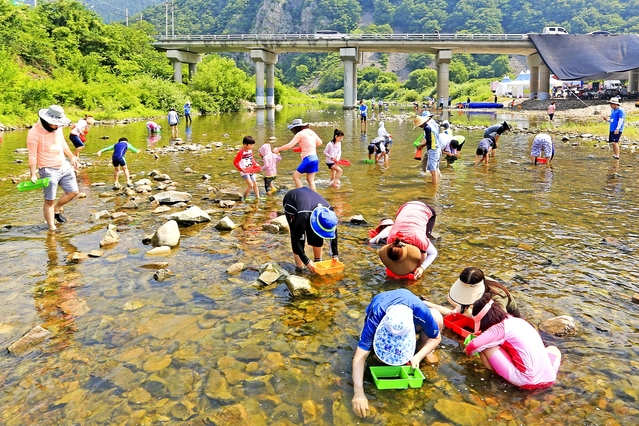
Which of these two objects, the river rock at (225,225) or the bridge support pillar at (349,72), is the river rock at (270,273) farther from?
the bridge support pillar at (349,72)

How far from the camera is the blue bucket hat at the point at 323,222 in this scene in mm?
6215

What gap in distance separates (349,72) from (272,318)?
216ft

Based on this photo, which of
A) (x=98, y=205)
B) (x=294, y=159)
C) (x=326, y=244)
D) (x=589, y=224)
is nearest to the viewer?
(x=326, y=244)

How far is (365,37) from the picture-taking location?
64.6 m

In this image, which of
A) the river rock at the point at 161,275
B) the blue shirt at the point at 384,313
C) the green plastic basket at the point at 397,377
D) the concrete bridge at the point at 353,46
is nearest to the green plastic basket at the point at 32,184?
the river rock at the point at 161,275

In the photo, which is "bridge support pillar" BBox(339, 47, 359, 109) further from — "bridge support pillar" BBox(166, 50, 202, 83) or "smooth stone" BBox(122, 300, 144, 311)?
"smooth stone" BBox(122, 300, 144, 311)

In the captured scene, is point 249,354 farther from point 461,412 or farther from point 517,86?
point 517,86

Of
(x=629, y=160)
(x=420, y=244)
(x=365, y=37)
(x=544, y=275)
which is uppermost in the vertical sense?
(x=365, y=37)

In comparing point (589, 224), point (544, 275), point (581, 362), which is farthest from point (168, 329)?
point (589, 224)

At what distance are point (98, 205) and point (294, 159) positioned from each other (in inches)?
361

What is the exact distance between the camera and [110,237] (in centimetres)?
819

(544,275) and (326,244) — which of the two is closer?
(544,275)

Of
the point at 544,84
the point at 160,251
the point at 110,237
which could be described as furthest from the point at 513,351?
the point at 544,84

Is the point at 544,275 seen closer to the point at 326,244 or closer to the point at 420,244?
the point at 420,244
